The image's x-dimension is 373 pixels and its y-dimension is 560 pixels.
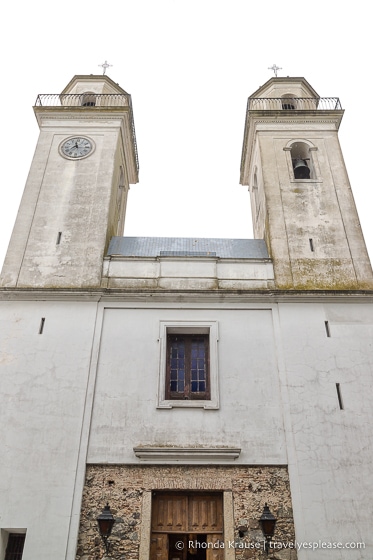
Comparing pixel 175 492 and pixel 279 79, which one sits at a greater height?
pixel 279 79

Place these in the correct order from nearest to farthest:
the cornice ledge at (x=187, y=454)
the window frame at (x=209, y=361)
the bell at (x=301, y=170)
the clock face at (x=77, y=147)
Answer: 1. the cornice ledge at (x=187, y=454)
2. the window frame at (x=209, y=361)
3. the clock face at (x=77, y=147)
4. the bell at (x=301, y=170)

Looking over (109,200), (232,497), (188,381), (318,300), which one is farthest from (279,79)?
(232,497)

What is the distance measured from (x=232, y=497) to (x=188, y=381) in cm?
295

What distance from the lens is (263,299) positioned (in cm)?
1309

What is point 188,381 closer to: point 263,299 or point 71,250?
point 263,299

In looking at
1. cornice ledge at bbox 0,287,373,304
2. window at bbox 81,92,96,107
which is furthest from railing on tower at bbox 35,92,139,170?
cornice ledge at bbox 0,287,373,304

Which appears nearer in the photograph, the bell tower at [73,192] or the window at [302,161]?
the bell tower at [73,192]

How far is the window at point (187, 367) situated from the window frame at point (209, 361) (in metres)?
0.07

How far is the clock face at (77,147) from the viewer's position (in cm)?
1633

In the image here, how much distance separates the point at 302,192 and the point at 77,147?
7925mm

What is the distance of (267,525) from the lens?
9.93 meters

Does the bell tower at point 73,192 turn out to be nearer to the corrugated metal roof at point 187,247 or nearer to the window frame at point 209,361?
the corrugated metal roof at point 187,247

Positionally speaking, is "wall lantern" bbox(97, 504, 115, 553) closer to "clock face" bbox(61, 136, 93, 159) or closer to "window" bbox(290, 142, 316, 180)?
"clock face" bbox(61, 136, 93, 159)

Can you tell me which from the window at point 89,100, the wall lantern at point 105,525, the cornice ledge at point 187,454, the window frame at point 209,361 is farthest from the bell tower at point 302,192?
the wall lantern at point 105,525
